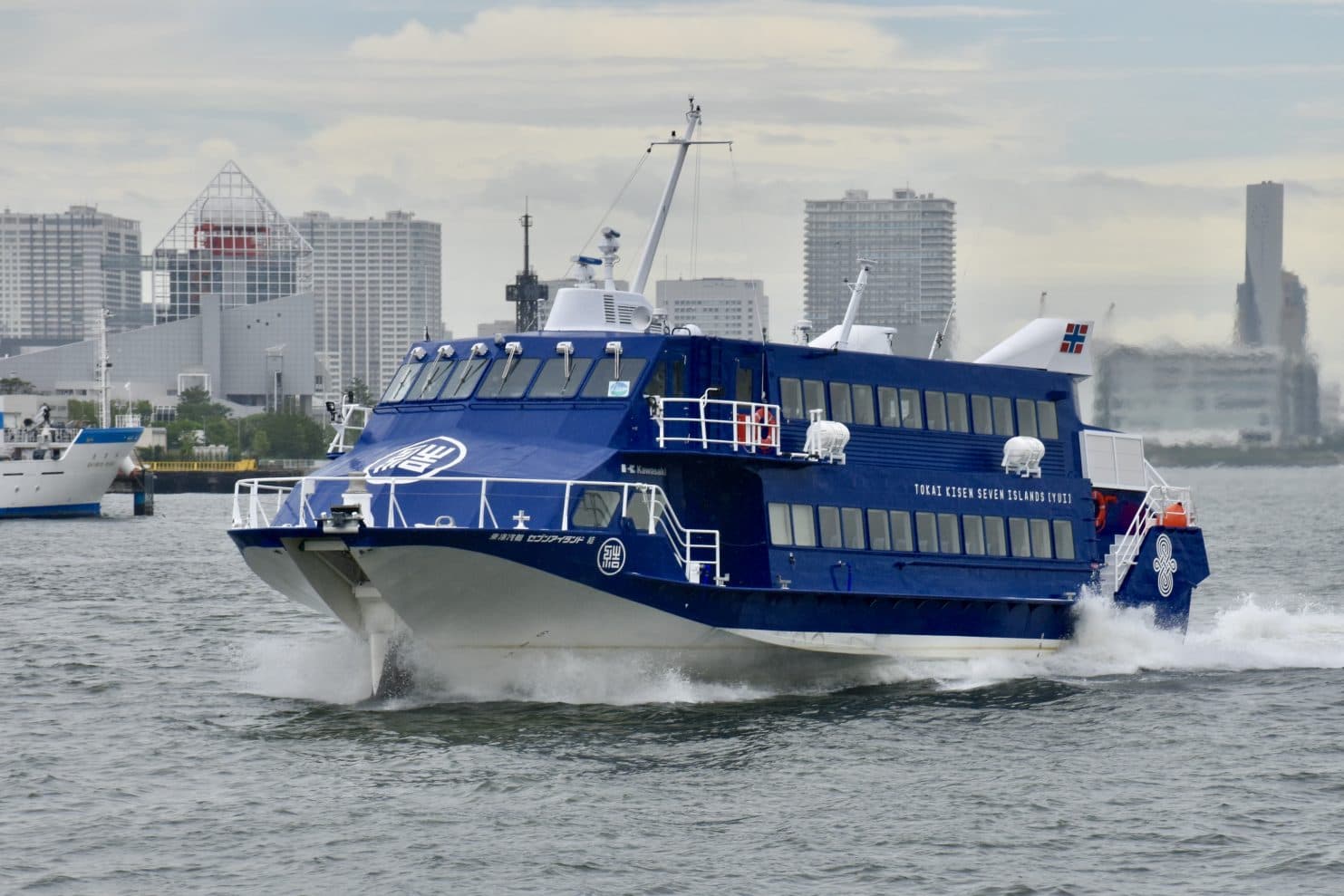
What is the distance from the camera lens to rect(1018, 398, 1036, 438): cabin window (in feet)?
103

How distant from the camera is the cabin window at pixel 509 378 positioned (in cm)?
2738

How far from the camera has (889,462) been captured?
29312mm

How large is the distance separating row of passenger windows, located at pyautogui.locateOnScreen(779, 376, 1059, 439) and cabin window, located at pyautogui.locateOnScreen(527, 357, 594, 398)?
3.03 meters

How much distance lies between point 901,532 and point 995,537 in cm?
205

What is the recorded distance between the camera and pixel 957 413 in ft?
100

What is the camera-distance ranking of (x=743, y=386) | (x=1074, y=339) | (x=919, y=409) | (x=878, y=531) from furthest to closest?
1. (x=1074, y=339)
2. (x=919, y=409)
3. (x=878, y=531)
4. (x=743, y=386)

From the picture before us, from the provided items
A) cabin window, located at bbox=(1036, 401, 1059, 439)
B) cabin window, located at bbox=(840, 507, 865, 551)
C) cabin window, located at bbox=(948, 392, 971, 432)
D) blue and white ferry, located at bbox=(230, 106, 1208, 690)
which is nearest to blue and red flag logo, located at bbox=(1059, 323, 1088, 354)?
blue and white ferry, located at bbox=(230, 106, 1208, 690)

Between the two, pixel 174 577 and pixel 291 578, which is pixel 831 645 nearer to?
pixel 291 578

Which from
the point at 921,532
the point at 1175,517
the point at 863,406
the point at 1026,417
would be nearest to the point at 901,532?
the point at 921,532

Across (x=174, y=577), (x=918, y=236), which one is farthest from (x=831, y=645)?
(x=918, y=236)

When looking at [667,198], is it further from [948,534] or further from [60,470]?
[60,470]

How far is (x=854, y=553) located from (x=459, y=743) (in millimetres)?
7037

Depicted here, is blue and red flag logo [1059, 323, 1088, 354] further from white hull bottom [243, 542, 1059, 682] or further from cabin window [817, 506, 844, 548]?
white hull bottom [243, 542, 1059, 682]

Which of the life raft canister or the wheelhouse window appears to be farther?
the life raft canister
